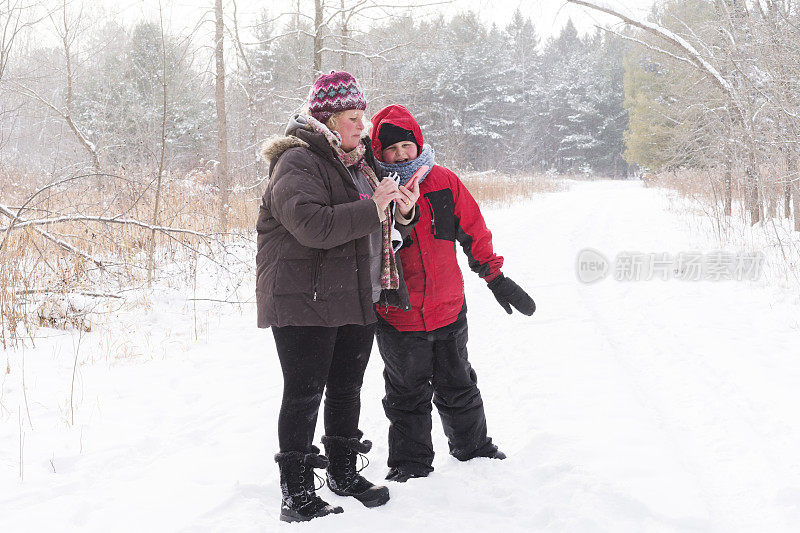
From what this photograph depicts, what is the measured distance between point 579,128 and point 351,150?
52.0 m

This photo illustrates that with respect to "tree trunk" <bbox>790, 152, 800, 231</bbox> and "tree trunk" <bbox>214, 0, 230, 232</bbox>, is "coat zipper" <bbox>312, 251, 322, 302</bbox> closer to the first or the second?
"tree trunk" <bbox>214, 0, 230, 232</bbox>

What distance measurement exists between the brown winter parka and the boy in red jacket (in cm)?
42

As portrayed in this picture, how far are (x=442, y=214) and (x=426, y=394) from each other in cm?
85

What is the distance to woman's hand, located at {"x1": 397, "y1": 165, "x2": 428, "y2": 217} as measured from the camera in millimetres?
2193

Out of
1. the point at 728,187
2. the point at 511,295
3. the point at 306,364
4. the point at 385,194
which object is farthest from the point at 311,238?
the point at 728,187

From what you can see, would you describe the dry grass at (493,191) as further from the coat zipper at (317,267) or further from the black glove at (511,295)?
the coat zipper at (317,267)

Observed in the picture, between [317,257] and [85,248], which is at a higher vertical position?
[317,257]

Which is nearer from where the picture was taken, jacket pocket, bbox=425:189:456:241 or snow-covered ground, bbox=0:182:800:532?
snow-covered ground, bbox=0:182:800:532

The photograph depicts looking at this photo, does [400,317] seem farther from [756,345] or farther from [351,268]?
[756,345]

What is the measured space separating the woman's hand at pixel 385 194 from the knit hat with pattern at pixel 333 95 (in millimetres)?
325

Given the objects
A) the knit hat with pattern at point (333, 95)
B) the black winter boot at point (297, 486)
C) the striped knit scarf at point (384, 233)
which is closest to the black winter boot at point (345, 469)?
the black winter boot at point (297, 486)

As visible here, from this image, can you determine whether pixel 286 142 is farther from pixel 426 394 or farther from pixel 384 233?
pixel 426 394

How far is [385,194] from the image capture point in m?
2.03

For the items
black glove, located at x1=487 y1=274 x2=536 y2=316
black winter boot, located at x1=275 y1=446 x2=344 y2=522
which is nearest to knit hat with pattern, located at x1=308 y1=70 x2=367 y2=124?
black glove, located at x1=487 y1=274 x2=536 y2=316
